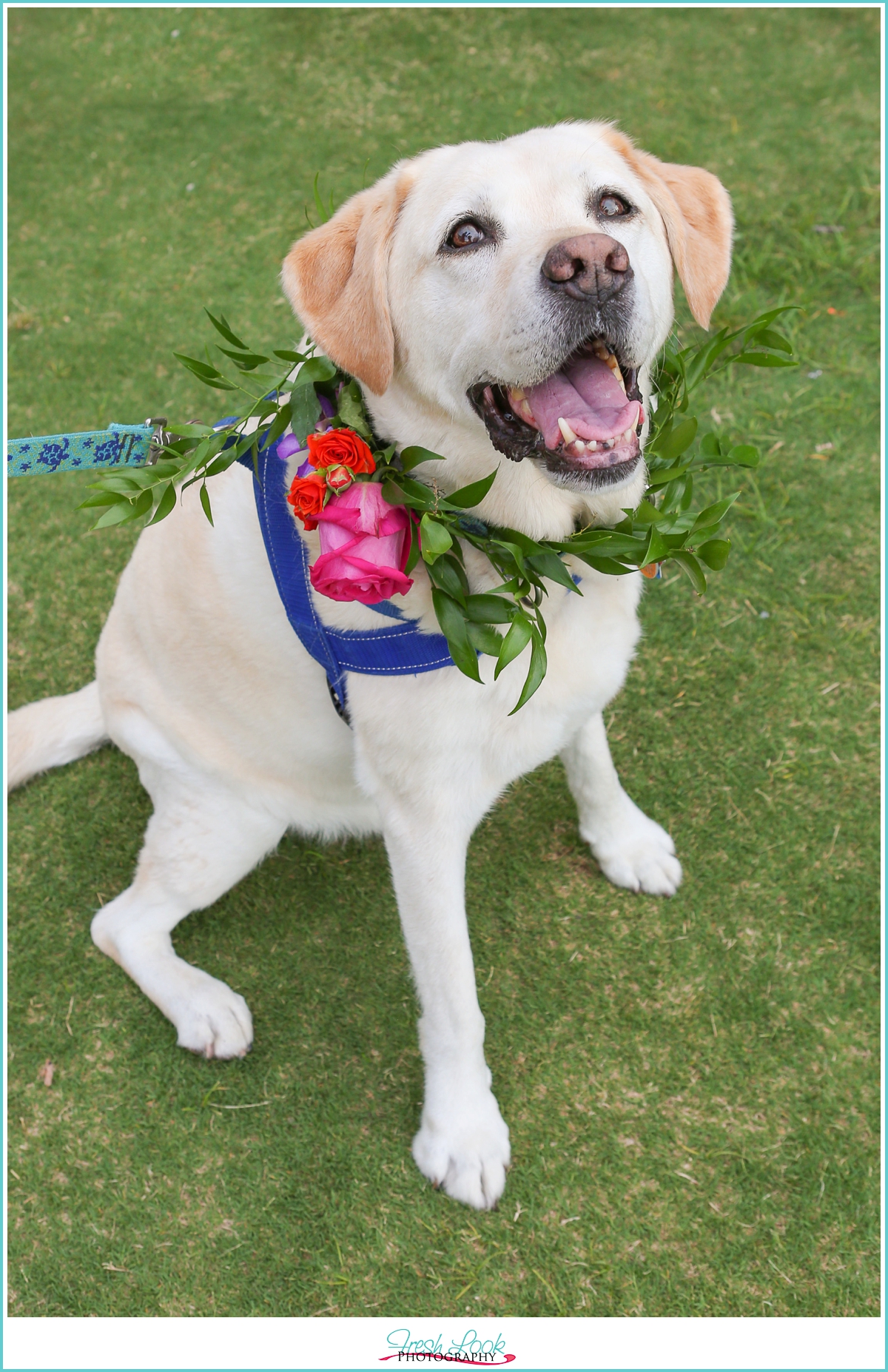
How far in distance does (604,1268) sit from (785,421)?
A: 10.3 feet

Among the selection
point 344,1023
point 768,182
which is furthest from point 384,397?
point 768,182

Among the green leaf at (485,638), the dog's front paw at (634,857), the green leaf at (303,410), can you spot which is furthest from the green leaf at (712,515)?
the dog's front paw at (634,857)

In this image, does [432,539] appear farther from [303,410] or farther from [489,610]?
[303,410]

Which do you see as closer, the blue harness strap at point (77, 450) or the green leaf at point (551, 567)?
the green leaf at point (551, 567)

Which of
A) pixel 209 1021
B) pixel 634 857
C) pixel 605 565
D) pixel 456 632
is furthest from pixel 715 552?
pixel 209 1021

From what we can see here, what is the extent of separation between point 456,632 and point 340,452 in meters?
0.40

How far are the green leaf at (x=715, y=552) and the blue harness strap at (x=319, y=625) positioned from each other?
55 cm

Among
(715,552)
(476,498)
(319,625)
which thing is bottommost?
(319,625)

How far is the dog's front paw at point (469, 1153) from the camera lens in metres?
2.55

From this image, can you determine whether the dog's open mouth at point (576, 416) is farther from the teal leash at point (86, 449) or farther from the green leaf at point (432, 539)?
the teal leash at point (86, 449)

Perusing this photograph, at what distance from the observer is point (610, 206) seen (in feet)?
6.41

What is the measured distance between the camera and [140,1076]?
2.89 metres

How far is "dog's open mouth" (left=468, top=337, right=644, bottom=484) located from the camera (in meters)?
1.80

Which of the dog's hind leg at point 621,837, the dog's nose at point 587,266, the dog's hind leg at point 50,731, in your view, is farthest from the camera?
the dog's hind leg at point 50,731
